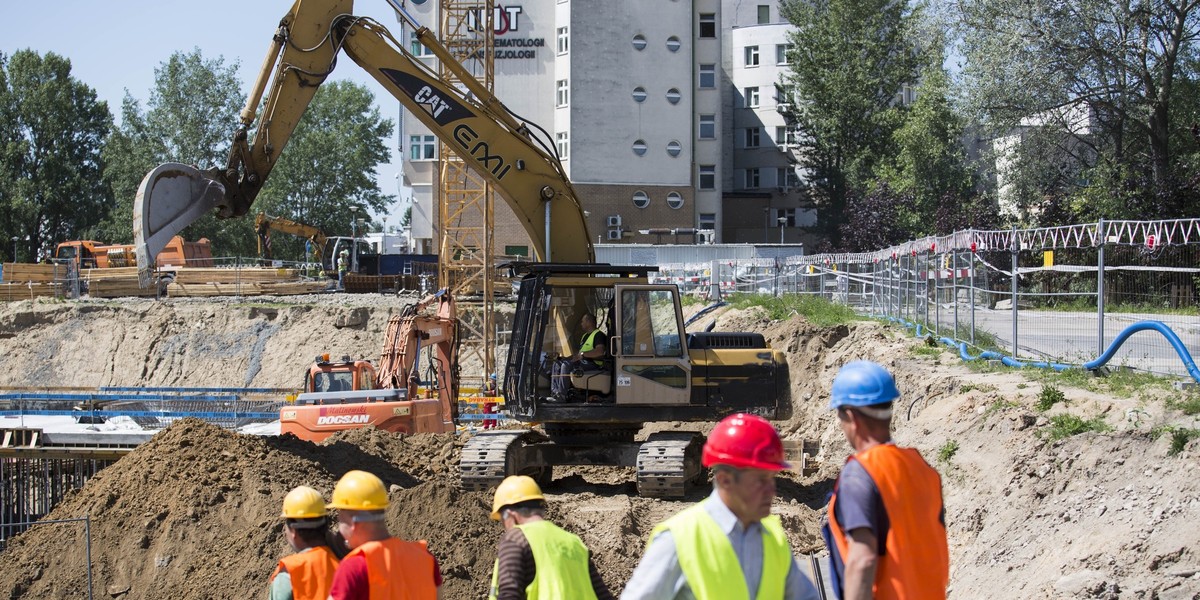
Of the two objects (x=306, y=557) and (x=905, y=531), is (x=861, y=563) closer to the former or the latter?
(x=905, y=531)

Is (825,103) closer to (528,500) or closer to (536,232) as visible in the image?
(536,232)

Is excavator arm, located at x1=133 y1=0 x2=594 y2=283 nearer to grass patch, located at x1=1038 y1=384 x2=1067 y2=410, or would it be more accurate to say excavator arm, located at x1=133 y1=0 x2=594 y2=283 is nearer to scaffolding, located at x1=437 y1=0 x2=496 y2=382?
grass patch, located at x1=1038 y1=384 x2=1067 y2=410

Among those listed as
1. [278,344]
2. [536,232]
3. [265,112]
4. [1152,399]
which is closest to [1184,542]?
[1152,399]

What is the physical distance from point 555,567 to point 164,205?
31.6ft

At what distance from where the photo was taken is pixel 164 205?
42.0ft

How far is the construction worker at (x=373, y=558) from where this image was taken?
444 centimetres

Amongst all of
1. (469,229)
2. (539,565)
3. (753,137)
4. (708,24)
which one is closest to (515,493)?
(539,565)

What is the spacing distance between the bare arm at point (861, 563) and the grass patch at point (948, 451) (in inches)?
320

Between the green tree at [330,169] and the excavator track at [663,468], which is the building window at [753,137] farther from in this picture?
the excavator track at [663,468]

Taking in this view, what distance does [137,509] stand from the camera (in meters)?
11.6

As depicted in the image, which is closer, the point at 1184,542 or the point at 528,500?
the point at 528,500

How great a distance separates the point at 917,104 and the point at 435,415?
38.6 metres

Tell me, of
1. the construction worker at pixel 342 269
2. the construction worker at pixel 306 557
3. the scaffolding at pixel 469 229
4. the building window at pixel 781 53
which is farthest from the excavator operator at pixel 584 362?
the building window at pixel 781 53

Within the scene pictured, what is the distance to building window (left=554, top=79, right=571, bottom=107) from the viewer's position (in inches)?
2140
